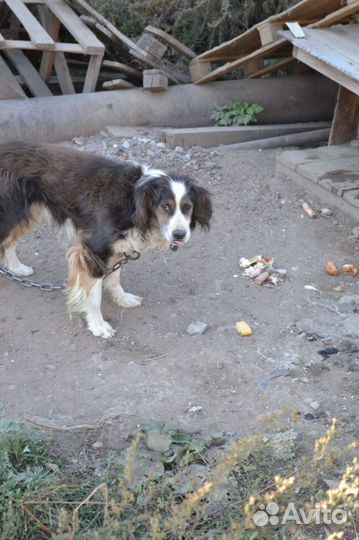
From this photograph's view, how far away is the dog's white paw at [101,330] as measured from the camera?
4.60m

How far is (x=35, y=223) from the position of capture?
481cm

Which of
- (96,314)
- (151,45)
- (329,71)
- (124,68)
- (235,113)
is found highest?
(329,71)

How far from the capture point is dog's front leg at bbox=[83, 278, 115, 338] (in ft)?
15.1

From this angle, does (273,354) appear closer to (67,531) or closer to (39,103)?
(67,531)

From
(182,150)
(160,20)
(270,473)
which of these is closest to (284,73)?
(160,20)

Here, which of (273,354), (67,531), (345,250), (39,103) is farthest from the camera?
(39,103)

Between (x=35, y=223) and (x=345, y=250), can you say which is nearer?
(x=35, y=223)

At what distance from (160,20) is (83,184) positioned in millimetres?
5308

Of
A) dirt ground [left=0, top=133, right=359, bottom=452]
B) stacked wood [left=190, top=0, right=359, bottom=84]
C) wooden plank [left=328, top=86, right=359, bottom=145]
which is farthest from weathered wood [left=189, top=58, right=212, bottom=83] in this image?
dirt ground [left=0, top=133, right=359, bottom=452]

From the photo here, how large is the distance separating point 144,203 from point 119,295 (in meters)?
1.06

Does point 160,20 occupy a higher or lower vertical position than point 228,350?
higher

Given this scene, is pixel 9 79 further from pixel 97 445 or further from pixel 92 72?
pixel 97 445

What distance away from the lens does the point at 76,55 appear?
9125mm

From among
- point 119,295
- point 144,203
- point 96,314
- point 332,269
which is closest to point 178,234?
point 144,203
